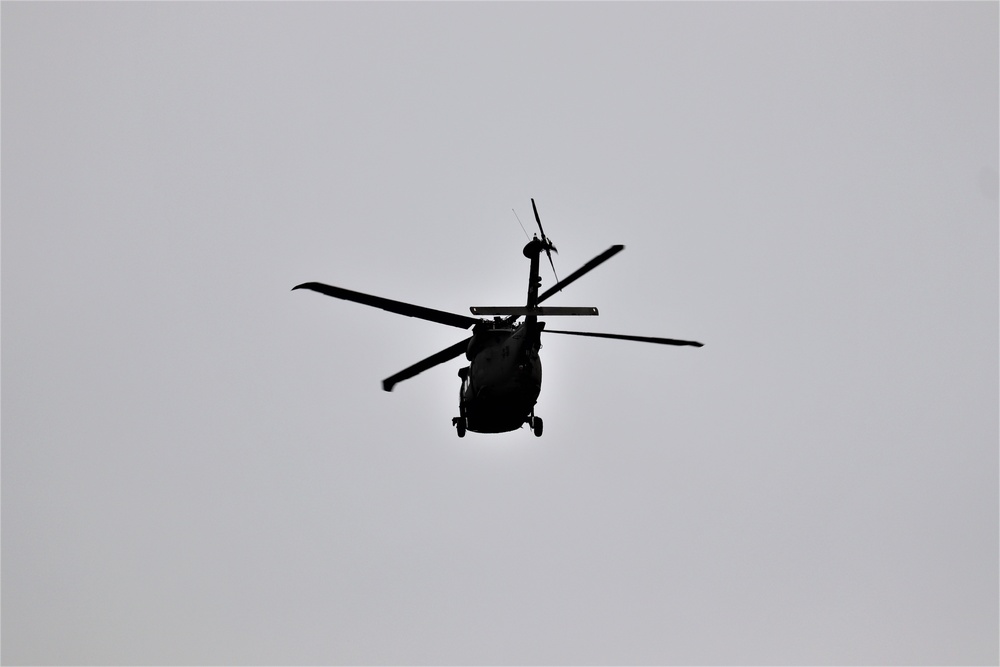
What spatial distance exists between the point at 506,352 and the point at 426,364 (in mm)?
3329

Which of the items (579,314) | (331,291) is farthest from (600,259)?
(331,291)

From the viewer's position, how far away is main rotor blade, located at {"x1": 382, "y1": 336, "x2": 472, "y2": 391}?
102ft

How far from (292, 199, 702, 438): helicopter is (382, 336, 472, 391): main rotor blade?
0.03 meters

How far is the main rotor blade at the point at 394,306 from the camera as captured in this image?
30.1 metres

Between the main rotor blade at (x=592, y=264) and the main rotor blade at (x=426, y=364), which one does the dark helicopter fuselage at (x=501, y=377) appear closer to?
the main rotor blade at (x=426, y=364)

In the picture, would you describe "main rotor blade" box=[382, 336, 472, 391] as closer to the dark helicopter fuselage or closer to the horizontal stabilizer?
the dark helicopter fuselage

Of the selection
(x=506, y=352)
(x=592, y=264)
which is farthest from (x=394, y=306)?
(x=592, y=264)

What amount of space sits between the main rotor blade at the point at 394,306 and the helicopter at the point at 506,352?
0.14 feet

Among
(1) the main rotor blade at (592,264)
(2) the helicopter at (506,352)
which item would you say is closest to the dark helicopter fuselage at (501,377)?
(2) the helicopter at (506,352)

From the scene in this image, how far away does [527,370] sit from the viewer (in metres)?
35.3

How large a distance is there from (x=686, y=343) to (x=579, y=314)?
3.79m

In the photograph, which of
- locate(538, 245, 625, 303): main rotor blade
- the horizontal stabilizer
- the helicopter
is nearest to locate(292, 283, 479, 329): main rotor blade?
the helicopter

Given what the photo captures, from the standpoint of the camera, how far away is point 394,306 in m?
32.4

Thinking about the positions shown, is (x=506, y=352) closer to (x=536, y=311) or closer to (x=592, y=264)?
(x=536, y=311)
